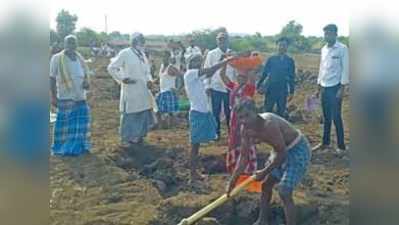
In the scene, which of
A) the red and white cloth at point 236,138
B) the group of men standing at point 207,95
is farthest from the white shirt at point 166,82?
the red and white cloth at point 236,138

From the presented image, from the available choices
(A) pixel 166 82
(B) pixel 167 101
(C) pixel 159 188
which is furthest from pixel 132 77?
(B) pixel 167 101

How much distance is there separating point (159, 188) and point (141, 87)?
109cm

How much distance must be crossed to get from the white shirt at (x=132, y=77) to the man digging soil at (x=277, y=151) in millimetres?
1720

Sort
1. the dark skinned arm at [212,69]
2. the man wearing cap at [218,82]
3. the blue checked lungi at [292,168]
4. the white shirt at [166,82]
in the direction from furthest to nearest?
the white shirt at [166,82] < the man wearing cap at [218,82] < the dark skinned arm at [212,69] < the blue checked lungi at [292,168]

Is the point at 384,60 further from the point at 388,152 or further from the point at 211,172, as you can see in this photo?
the point at 211,172

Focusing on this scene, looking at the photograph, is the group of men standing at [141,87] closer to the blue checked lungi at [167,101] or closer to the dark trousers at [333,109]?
the dark trousers at [333,109]

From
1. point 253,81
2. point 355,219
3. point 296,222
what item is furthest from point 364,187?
point 253,81

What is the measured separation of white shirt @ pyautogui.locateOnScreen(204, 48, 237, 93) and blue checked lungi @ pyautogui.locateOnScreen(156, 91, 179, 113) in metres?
1.45

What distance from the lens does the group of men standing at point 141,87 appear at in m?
5.16

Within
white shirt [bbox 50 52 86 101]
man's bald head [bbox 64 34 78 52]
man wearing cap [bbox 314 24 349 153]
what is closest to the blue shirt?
man wearing cap [bbox 314 24 349 153]

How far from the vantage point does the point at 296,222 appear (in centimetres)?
431

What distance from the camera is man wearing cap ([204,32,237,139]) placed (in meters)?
5.76

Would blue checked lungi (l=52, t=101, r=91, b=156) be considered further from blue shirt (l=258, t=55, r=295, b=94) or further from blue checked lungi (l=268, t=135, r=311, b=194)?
blue checked lungi (l=268, t=135, r=311, b=194)

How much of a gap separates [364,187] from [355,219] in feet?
0.48
